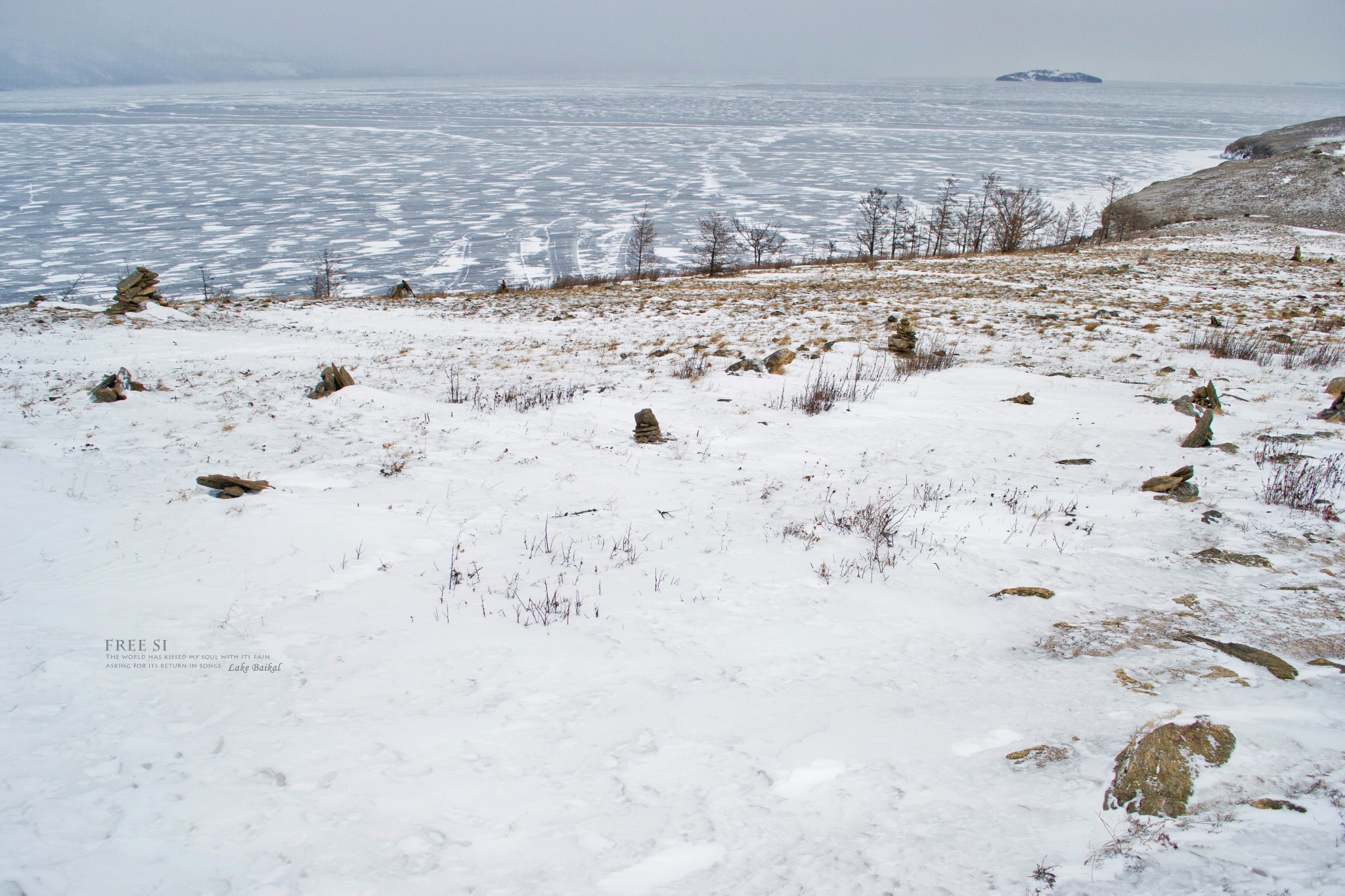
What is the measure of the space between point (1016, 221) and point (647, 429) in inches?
1621

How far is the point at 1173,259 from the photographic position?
2800 cm

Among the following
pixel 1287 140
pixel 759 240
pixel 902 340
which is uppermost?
pixel 1287 140

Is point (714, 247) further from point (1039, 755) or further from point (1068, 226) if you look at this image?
point (1039, 755)

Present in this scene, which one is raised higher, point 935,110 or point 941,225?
point 935,110

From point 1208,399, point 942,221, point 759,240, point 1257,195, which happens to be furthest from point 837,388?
point 1257,195

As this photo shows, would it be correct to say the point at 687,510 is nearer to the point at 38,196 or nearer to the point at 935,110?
the point at 38,196

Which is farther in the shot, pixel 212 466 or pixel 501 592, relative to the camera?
pixel 212 466

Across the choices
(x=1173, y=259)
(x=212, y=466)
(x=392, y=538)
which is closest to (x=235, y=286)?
(x=212, y=466)

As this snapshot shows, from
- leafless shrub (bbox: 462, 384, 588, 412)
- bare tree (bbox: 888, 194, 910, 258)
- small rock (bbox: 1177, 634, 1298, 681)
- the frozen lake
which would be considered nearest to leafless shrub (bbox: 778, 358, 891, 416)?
leafless shrub (bbox: 462, 384, 588, 412)

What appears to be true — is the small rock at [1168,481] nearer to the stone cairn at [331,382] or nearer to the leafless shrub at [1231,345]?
the leafless shrub at [1231,345]

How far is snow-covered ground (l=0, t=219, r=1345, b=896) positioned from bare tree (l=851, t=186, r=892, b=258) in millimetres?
36065

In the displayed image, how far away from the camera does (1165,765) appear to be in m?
2.72

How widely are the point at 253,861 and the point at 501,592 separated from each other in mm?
2220

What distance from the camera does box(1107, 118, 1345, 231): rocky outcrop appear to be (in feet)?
156
